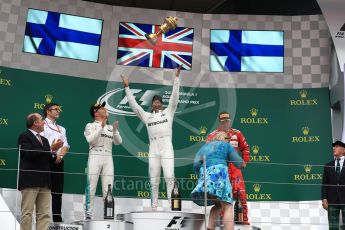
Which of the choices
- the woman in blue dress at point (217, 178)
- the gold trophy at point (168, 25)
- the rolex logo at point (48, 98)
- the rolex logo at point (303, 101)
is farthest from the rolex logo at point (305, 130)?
the woman in blue dress at point (217, 178)

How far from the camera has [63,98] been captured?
8609 mm

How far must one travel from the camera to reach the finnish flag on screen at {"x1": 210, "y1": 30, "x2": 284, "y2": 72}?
917 cm

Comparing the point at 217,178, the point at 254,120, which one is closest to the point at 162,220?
the point at 217,178

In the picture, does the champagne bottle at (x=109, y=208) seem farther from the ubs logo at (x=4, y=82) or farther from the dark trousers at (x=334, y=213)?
the ubs logo at (x=4, y=82)

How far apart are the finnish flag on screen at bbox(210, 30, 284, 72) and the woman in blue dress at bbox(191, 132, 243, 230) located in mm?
3242

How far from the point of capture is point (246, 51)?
922 centimetres

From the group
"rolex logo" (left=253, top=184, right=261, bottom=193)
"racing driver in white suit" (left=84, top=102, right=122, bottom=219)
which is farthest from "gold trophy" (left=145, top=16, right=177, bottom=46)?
"rolex logo" (left=253, top=184, right=261, bottom=193)

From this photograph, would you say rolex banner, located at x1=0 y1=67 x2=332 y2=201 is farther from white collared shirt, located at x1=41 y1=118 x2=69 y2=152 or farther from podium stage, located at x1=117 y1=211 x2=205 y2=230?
podium stage, located at x1=117 y1=211 x2=205 y2=230

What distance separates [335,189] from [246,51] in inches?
107

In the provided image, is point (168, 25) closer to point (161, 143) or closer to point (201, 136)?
point (201, 136)

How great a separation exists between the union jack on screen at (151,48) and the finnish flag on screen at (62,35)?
311 millimetres

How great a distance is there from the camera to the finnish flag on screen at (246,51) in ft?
30.1

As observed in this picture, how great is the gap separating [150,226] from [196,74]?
338 cm

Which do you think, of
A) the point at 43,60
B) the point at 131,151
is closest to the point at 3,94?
the point at 43,60
